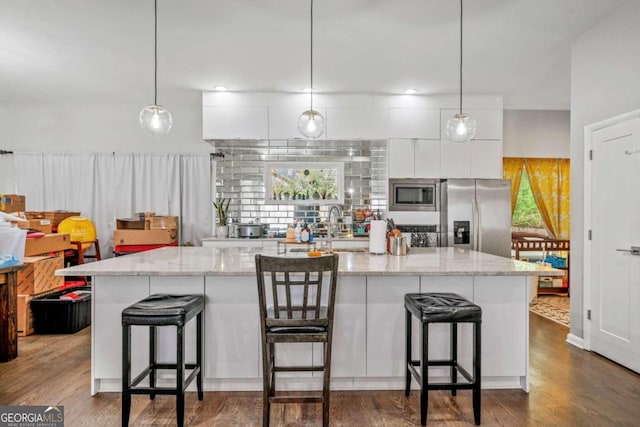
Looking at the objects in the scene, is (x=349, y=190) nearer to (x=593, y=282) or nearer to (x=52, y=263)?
(x=593, y=282)

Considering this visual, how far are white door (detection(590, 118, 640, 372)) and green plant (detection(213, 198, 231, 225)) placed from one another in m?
4.18

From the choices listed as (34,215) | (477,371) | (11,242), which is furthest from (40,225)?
(477,371)

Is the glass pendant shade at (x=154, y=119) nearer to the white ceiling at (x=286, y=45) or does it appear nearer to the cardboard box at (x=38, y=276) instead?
the white ceiling at (x=286, y=45)

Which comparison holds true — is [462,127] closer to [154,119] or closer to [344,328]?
[344,328]

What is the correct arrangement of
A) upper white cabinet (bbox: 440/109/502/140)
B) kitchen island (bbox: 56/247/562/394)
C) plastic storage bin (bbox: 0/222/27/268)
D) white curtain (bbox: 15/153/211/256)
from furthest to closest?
white curtain (bbox: 15/153/211/256) < upper white cabinet (bbox: 440/109/502/140) < plastic storage bin (bbox: 0/222/27/268) < kitchen island (bbox: 56/247/562/394)

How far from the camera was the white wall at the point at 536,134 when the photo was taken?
5.96 metres

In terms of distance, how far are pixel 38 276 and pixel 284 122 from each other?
3194 mm

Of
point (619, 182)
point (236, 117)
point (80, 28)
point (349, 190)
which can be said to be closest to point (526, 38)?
point (619, 182)

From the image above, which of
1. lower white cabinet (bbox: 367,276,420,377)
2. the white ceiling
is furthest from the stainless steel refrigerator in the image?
lower white cabinet (bbox: 367,276,420,377)

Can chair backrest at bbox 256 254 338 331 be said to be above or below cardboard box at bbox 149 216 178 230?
below

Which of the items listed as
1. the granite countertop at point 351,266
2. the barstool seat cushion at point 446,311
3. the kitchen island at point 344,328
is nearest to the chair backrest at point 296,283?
the granite countertop at point 351,266

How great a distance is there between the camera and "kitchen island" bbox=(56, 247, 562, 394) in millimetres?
2537

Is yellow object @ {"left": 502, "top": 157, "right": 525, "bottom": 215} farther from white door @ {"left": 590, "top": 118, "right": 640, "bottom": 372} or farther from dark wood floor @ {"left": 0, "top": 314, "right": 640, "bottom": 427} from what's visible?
dark wood floor @ {"left": 0, "top": 314, "right": 640, "bottom": 427}

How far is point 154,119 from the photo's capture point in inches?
116
